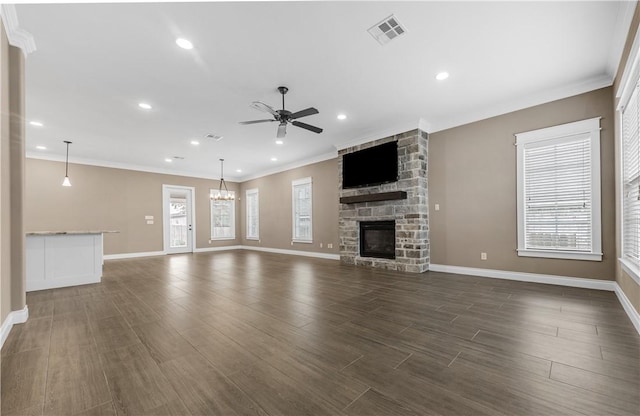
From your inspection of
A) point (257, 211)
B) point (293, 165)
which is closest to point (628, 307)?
point (293, 165)

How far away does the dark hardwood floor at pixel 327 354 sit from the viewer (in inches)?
58.1

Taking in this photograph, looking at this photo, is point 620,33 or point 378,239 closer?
point 620,33

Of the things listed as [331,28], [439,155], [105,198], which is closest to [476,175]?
[439,155]

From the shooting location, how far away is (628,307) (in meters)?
2.75

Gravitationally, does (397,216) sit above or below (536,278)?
above

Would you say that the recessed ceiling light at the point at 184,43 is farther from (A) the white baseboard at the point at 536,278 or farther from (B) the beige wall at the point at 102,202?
(B) the beige wall at the point at 102,202

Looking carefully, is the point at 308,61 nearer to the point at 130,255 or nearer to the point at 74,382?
the point at 74,382

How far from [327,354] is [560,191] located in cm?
424

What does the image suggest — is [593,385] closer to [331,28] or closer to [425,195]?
[331,28]

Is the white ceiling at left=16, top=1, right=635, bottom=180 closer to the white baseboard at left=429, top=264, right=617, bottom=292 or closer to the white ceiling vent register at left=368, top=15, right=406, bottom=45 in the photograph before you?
the white ceiling vent register at left=368, top=15, right=406, bottom=45

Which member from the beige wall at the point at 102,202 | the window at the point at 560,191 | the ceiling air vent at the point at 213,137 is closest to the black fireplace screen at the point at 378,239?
the window at the point at 560,191

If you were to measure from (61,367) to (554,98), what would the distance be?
6395 mm

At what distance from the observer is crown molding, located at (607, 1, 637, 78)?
7.94 feet

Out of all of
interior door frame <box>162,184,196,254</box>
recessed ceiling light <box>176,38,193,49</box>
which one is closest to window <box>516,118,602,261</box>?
recessed ceiling light <box>176,38,193,49</box>
